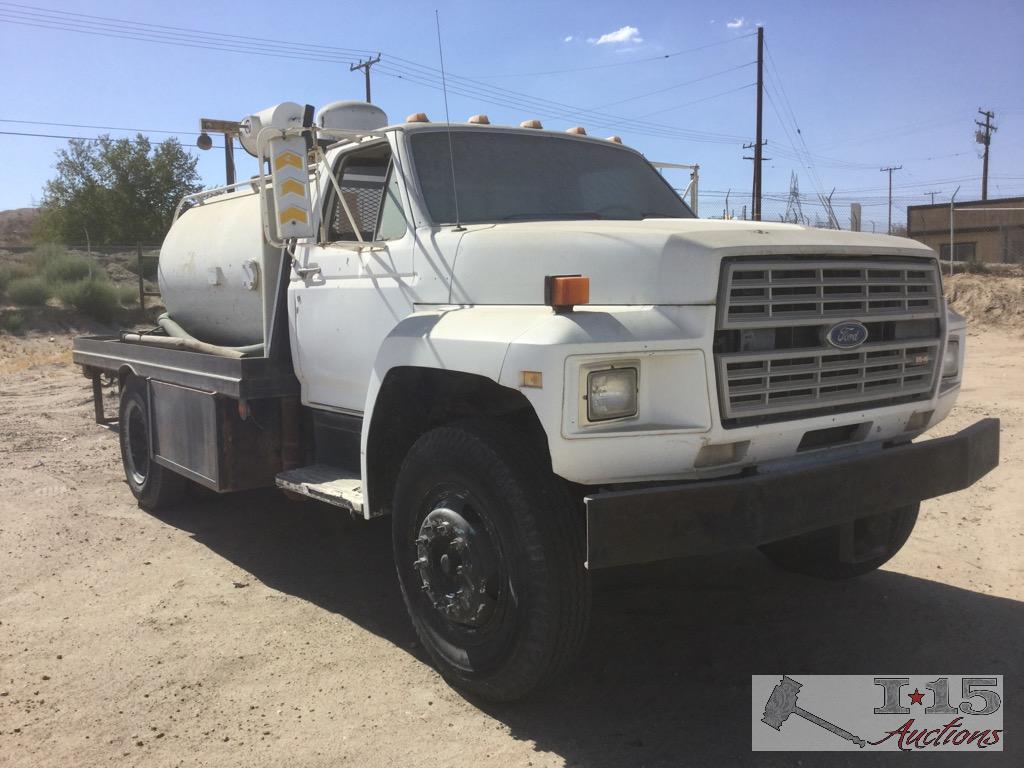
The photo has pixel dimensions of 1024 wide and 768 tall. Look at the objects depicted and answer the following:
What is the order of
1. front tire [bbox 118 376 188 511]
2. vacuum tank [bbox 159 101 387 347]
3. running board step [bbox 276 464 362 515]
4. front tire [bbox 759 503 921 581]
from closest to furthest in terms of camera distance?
running board step [bbox 276 464 362 515], front tire [bbox 759 503 921 581], vacuum tank [bbox 159 101 387 347], front tire [bbox 118 376 188 511]

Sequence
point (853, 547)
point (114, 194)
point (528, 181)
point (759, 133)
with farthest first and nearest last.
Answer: point (114, 194)
point (759, 133)
point (528, 181)
point (853, 547)

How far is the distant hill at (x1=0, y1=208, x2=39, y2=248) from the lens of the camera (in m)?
61.4

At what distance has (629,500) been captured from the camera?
2.85 meters

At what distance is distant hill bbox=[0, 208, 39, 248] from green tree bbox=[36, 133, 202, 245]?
2333cm

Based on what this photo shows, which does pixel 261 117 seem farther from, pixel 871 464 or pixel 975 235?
pixel 975 235

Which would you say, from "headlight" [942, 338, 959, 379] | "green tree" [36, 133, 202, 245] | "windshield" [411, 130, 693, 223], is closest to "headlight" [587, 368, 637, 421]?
"windshield" [411, 130, 693, 223]

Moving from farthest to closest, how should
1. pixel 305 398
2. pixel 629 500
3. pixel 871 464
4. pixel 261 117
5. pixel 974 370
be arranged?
pixel 974 370, pixel 261 117, pixel 305 398, pixel 871 464, pixel 629 500

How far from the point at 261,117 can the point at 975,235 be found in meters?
29.9

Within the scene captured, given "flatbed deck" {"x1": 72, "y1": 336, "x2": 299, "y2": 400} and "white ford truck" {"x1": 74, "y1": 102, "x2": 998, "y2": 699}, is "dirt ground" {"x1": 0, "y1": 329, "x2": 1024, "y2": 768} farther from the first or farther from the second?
"flatbed deck" {"x1": 72, "y1": 336, "x2": 299, "y2": 400}

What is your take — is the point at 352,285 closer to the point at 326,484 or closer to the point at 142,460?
the point at 326,484

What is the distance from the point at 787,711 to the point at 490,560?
1.30m

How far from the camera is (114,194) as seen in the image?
1540 inches

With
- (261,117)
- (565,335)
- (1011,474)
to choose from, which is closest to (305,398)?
(261,117)

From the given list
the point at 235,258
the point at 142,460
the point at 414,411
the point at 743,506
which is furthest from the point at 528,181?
the point at 142,460
